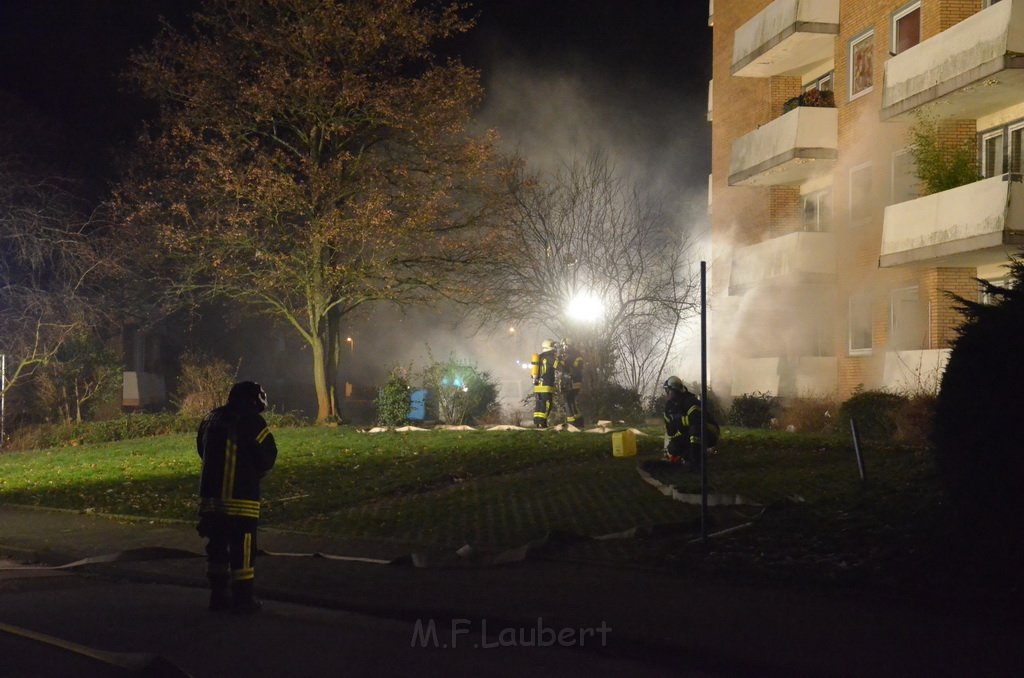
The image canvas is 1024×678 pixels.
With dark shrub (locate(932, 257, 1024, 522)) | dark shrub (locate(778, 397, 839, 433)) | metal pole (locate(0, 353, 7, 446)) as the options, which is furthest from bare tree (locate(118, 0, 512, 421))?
dark shrub (locate(932, 257, 1024, 522))

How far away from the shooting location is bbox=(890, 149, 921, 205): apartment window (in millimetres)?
22594

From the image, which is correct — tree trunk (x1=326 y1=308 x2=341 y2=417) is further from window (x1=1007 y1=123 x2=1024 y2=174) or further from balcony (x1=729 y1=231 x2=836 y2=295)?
window (x1=1007 y1=123 x2=1024 y2=174)

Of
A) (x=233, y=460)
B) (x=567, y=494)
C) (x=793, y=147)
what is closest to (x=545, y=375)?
(x=567, y=494)

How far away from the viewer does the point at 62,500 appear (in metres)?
14.9

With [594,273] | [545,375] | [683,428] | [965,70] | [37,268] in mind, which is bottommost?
[683,428]

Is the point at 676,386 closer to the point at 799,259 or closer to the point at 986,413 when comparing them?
the point at 986,413

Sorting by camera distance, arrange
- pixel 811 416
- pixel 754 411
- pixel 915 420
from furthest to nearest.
→ pixel 754 411, pixel 811 416, pixel 915 420

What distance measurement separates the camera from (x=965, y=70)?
1900cm

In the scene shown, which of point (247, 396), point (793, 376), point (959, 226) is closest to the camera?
point (247, 396)

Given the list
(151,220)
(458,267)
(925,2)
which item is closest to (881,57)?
(925,2)

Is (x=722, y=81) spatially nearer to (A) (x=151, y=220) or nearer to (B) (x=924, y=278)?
(B) (x=924, y=278)

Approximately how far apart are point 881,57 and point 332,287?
531 inches

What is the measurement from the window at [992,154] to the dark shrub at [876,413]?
544cm

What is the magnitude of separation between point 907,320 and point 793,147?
4.78 m
